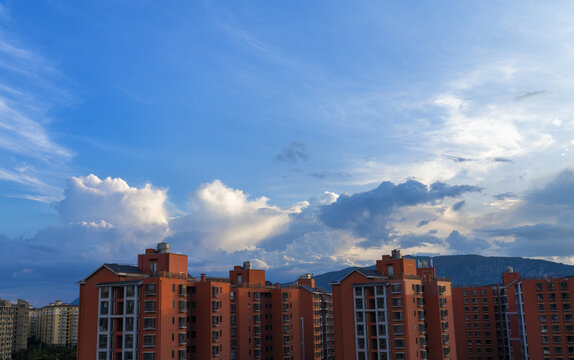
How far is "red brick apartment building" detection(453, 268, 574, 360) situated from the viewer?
106m

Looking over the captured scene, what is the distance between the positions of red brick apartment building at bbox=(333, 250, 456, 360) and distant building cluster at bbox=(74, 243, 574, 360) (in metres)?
0.18

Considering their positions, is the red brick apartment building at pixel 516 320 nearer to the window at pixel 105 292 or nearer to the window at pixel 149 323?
the window at pixel 149 323

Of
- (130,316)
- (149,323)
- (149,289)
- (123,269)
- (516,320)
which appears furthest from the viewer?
(516,320)

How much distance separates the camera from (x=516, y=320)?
12900cm

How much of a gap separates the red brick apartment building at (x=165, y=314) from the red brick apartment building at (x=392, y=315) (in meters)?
23.3

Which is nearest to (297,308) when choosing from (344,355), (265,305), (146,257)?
(265,305)

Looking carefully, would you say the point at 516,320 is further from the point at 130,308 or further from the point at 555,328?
the point at 130,308

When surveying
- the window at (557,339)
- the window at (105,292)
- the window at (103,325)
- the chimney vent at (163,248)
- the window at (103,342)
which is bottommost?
the window at (557,339)

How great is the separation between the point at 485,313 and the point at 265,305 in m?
66.9

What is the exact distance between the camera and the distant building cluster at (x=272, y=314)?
7962 cm

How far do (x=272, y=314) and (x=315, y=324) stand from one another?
20489 millimetres

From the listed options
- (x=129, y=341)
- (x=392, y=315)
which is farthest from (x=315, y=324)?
(x=129, y=341)

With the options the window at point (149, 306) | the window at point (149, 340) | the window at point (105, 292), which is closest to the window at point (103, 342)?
the window at point (105, 292)

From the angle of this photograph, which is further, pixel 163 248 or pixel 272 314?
pixel 272 314
